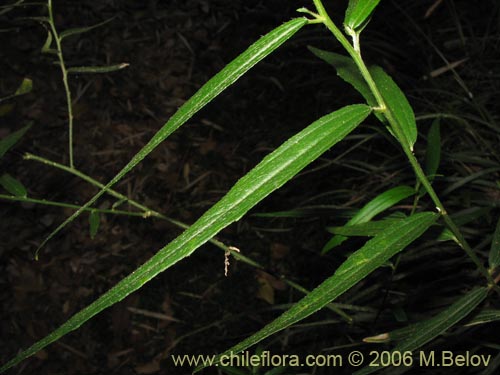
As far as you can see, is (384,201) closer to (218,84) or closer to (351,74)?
(351,74)

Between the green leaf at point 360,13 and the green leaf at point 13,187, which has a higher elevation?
the green leaf at point 360,13

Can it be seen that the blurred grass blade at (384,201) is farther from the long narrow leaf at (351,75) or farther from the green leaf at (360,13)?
the green leaf at (360,13)

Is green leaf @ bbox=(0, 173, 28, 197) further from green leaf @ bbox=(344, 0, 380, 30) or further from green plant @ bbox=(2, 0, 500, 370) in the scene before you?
green leaf @ bbox=(344, 0, 380, 30)

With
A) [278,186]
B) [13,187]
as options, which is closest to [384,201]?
[278,186]

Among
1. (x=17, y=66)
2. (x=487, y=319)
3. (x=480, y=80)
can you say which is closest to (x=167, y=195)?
(x=17, y=66)

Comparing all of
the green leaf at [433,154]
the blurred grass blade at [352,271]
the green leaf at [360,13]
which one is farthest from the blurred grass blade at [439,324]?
the green leaf at [360,13]

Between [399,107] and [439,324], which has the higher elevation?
[399,107]
